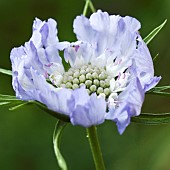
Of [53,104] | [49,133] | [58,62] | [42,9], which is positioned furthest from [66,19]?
[53,104]

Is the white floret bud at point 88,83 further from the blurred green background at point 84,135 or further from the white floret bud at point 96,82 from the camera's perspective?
the blurred green background at point 84,135

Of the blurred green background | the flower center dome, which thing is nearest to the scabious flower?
the flower center dome

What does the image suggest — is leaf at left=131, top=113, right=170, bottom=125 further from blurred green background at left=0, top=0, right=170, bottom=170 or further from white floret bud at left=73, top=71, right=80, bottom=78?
blurred green background at left=0, top=0, right=170, bottom=170

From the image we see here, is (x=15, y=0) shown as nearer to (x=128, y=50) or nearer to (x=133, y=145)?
(x=133, y=145)

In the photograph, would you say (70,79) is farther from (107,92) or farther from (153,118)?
(153,118)

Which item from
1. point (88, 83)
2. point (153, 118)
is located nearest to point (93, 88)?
point (88, 83)

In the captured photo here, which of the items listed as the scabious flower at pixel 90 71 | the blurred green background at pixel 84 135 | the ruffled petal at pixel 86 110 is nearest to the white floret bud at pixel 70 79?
the scabious flower at pixel 90 71
